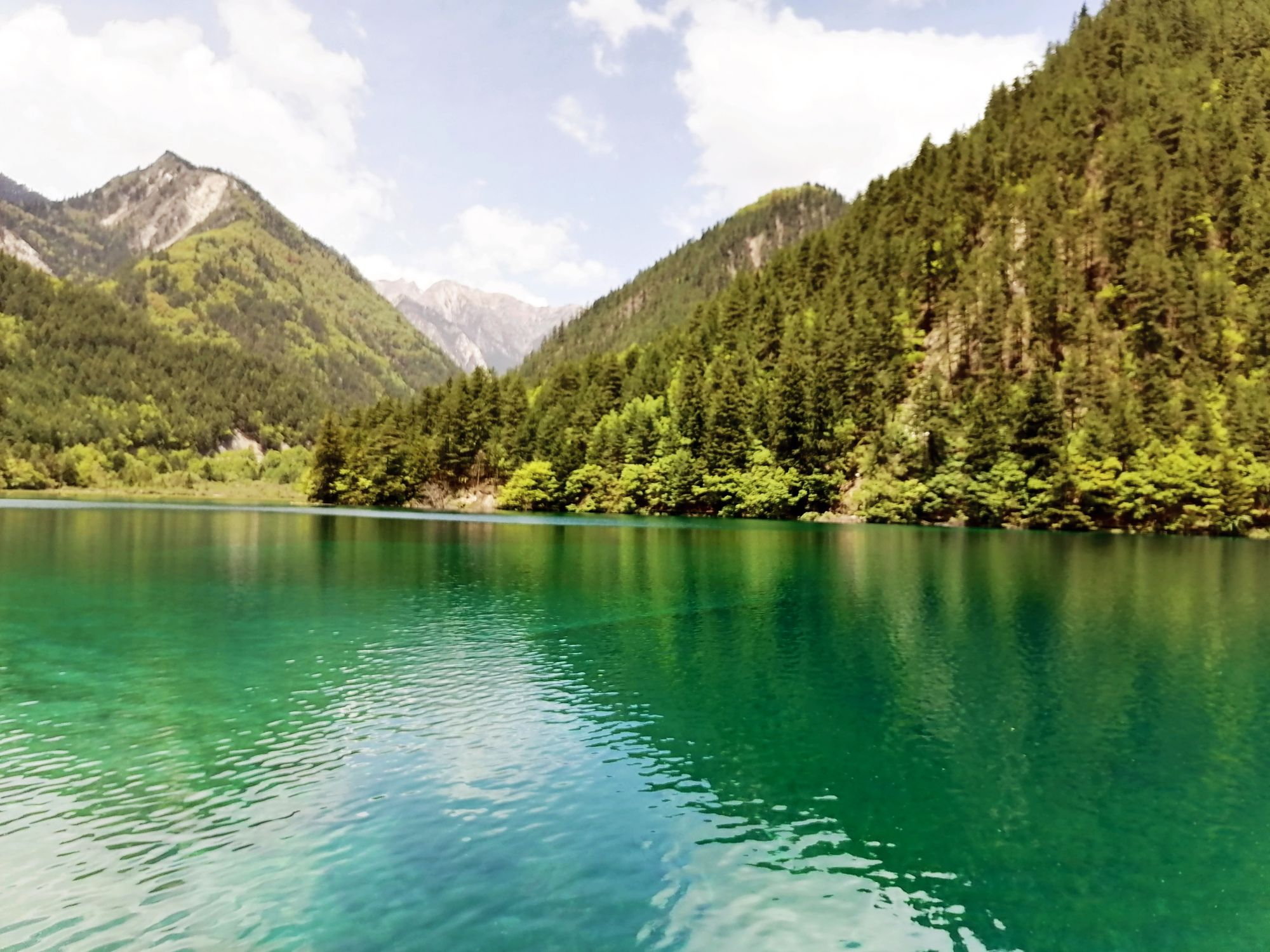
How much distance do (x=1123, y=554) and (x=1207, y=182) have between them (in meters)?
114

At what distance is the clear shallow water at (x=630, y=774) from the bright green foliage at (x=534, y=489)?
381 feet

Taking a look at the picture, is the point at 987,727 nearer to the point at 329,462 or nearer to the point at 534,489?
the point at 534,489

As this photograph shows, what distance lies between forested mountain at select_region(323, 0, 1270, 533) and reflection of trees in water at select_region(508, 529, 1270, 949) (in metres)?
76.0

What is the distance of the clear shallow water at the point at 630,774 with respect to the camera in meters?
12.9

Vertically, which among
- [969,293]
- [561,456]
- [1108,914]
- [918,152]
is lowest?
[1108,914]

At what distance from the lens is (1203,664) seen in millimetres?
30156

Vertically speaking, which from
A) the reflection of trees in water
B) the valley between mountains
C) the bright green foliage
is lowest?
the reflection of trees in water

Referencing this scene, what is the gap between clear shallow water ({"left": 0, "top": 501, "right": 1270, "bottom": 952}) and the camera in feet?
42.4

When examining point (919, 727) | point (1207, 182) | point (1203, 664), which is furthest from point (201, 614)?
point (1207, 182)

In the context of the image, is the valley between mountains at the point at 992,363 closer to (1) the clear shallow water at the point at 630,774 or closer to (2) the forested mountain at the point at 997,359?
(2) the forested mountain at the point at 997,359

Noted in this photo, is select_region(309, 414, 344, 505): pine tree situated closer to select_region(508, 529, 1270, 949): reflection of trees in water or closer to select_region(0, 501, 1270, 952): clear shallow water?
select_region(0, 501, 1270, 952): clear shallow water

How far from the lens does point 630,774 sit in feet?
63.6

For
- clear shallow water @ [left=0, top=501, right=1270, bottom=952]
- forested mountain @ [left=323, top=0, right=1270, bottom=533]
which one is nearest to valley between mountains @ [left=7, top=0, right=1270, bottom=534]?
forested mountain @ [left=323, top=0, right=1270, bottom=533]

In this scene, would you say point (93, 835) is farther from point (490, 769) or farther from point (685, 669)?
point (685, 669)
